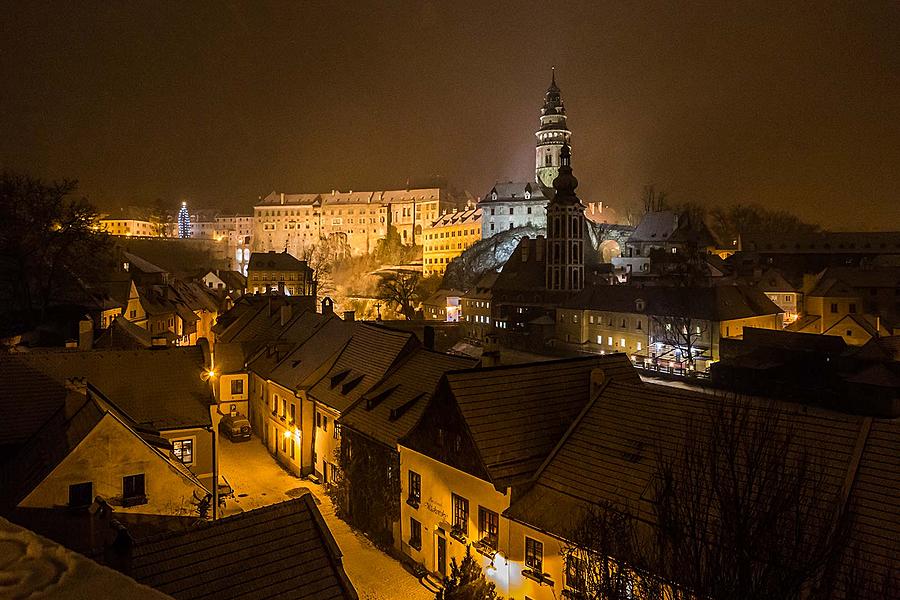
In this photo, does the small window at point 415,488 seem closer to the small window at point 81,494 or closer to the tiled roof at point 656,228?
the small window at point 81,494

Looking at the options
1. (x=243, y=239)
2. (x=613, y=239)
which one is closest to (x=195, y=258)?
(x=243, y=239)

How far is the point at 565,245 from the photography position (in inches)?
3155

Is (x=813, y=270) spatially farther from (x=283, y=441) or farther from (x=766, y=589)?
(x=766, y=589)

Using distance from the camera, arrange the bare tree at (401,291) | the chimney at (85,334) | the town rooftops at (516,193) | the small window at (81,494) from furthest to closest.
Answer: the town rooftops at (516,193) → the bare tree at (401,291) → the chimney at (85,334) → the small window at (81,494)

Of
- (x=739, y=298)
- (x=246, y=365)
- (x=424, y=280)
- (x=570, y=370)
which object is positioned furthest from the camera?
(x=424, y=280)

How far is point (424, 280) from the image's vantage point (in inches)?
4724

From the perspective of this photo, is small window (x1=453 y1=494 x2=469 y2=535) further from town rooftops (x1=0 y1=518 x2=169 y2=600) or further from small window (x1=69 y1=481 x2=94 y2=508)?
town rooftops (x1=0 y1=518 x2=169 y2=600)

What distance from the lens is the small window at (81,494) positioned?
15.4 meters

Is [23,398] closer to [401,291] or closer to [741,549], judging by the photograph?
[741,549]

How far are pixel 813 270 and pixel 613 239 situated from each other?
32.4 m

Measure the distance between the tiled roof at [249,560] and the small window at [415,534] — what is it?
1101 centimetres

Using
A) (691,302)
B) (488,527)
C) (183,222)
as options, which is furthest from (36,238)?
(183,222)

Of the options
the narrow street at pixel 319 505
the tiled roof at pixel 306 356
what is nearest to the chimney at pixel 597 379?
the narrow street at pixel 319 505

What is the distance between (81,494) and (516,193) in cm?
11023
